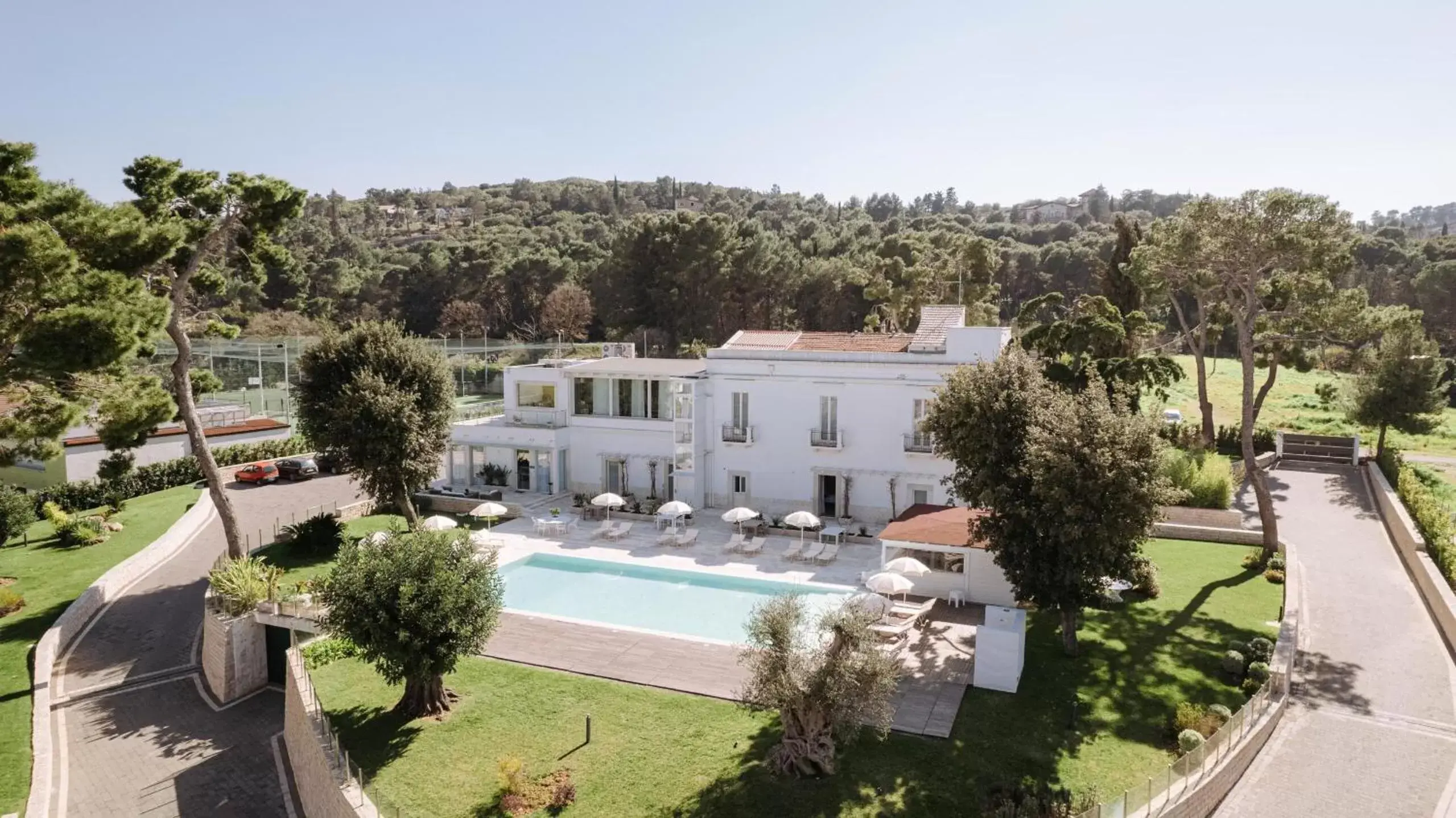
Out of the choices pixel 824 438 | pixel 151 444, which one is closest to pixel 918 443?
pixel 824 438

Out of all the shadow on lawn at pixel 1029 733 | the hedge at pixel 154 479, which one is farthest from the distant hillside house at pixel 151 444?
the shadow on lawn at pixel 1029 733

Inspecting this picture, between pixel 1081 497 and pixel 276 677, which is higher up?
pixel 1081 497

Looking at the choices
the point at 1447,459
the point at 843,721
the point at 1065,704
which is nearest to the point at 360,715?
the point at 843,721

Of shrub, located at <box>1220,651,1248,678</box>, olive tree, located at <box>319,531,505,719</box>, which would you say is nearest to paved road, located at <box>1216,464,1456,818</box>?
shrub, located at <box>1220,651,1248,678</box>

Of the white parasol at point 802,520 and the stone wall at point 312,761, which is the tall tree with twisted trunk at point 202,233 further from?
the white parasol at point 802,520

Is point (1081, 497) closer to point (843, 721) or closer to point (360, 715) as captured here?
point (843, 721)

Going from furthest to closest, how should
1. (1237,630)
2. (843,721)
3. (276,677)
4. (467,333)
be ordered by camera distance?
(467,333), (276,677), (1237,630), (843,721)
